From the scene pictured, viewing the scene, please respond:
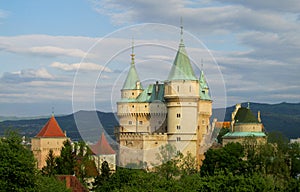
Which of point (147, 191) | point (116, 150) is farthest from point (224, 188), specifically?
point (116, 150)

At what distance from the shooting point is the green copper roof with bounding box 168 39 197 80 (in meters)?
95.8

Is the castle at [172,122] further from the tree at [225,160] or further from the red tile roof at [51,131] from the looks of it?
the red tile roof at [51,131]

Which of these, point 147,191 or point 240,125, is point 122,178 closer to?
point 147,191

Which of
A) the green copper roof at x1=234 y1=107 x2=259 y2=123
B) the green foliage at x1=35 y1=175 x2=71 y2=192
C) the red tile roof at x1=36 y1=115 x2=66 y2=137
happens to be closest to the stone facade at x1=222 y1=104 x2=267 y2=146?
the green copper roof at x1=234 y1=107 x2=259 y2=123

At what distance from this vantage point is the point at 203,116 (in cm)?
10269

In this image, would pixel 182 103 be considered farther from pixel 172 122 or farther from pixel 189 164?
pixel 189 164

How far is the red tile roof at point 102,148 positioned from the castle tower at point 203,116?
38.5 ft

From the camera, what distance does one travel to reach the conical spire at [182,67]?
95812mm

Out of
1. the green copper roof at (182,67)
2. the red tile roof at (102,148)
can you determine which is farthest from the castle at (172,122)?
the red tile roof at (102,148)

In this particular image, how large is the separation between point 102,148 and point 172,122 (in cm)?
1106

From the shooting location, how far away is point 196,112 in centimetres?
9756

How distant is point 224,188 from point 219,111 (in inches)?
1434

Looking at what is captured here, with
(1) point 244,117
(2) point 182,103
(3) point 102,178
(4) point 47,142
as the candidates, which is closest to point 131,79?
(2) point 182,103

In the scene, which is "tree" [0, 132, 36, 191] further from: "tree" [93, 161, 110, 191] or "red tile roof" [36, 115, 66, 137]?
"red tile roof" [36, 115, 66, 137]
